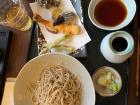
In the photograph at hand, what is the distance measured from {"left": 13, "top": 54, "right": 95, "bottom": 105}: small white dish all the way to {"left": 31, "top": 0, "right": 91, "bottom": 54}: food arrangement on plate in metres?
0.05

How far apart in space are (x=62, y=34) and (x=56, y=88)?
189 mm

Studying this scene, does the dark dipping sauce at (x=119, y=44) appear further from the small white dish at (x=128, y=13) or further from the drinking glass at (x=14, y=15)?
the drinking glass at (x=14, y=15)

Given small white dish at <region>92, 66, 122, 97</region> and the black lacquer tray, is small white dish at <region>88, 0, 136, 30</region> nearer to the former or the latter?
the black lacquer tray

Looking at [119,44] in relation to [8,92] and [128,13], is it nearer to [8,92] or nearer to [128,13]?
→ [128,13]

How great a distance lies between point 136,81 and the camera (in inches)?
47.0

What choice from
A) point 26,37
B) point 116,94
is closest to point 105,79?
point 116,94

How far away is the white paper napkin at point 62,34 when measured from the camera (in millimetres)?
985

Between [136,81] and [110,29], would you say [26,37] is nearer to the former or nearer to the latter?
[110,29]

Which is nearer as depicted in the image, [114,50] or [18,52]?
[114,50]

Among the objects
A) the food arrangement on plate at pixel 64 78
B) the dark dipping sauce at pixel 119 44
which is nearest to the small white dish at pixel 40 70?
the food arrangement on plate at pixel 64 78

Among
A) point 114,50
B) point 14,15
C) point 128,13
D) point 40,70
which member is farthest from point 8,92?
point 128,13

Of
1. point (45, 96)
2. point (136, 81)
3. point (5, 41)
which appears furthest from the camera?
point (136, 81)

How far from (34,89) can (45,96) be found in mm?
48

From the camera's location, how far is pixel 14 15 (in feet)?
3.33
